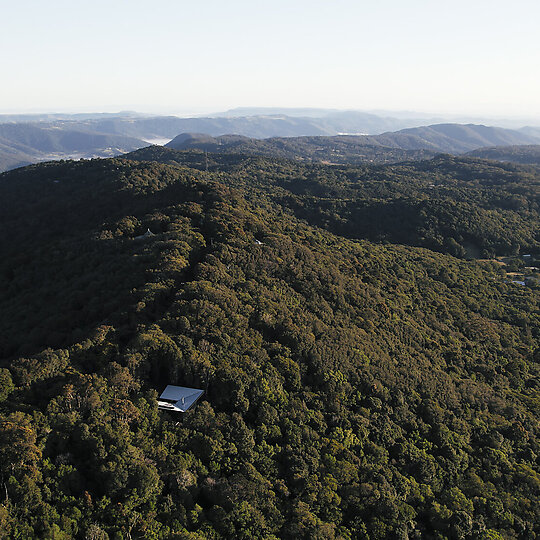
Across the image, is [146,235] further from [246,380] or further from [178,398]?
[178,398]

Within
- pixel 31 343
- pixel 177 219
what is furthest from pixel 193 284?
pixel 177 219

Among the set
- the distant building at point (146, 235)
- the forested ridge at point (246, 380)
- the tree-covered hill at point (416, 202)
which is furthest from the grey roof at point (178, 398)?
the tree-covered hill at point (416, 202)

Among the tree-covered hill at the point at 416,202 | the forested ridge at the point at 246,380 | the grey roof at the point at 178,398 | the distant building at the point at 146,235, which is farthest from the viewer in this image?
the tree-covered hill at the point at 416,202

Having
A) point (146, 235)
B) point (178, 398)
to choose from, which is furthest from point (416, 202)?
point (178, 398)

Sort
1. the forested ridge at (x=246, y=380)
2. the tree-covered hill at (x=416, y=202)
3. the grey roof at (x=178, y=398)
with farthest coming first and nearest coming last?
1. the tree-covered hill at (x=416, y=202)
2. the grey roof at (x=178, y=398)
3. the forested ridge at (x=246, y=380)

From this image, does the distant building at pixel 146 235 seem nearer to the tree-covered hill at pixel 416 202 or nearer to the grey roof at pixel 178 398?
the grey roof at pixel 178 398

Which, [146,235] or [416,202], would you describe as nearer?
[146,235]

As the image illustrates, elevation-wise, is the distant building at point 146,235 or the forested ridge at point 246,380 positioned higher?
the distant building at point 146,235

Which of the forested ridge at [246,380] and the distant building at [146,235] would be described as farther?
the distant building at [146,235]
